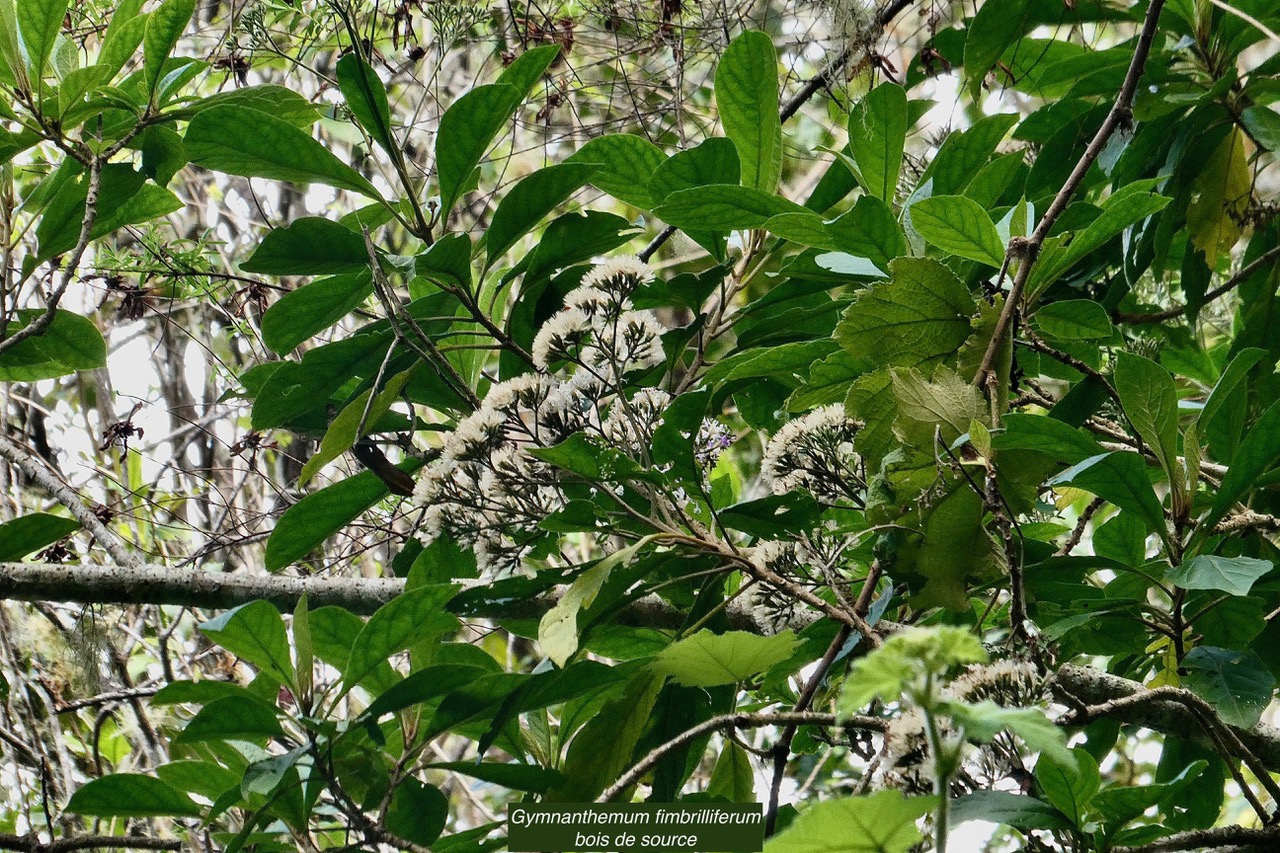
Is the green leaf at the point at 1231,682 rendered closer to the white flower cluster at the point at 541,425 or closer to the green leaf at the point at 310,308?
the white flower cluster at the point at 541,425

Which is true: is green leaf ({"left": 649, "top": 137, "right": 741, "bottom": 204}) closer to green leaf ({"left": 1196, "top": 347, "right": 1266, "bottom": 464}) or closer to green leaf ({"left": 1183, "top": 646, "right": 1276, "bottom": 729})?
green leaf ({"left": 1196, "top": 347, "right": 1266, "bottom": 464})

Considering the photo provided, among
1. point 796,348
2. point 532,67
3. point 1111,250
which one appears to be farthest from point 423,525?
point 1111,250

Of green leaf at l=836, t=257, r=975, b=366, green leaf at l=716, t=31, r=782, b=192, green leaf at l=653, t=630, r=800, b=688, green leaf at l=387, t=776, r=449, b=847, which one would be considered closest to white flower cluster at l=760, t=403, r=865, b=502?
green leaf at l=836, t=257, r=975, b=366

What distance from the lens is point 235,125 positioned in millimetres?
1086

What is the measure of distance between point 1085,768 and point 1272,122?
2.73 feet

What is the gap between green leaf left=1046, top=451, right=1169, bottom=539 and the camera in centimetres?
90

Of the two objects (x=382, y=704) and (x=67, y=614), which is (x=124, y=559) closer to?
(x=382, y=704)

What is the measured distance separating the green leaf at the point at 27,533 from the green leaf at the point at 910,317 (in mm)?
941

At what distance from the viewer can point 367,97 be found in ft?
3.76

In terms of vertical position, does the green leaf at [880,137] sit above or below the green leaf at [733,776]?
above

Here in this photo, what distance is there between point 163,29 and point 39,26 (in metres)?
0.15

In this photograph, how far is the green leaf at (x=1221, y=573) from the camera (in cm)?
80

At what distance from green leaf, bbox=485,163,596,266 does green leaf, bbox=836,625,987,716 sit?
2.44 ft

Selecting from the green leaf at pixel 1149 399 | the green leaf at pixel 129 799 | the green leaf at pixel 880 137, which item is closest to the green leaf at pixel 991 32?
the green leaf at pixel 880 137
